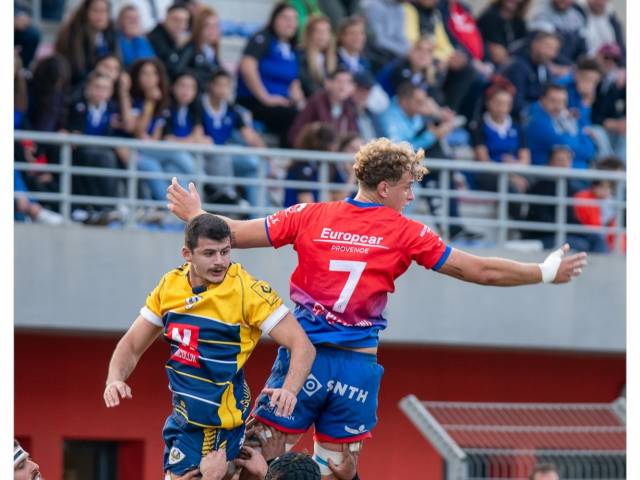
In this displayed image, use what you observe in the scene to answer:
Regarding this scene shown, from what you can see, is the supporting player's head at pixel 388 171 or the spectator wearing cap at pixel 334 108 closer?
the supporting player's head at pixel 388 171

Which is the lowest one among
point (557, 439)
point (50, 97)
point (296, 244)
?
point (557, 439)

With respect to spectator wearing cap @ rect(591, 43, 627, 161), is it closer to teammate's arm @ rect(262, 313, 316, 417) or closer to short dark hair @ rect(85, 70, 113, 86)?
short dark hair @ rect(85, 70, 113, 86)

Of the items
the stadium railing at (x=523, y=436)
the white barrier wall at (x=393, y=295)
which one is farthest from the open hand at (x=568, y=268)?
the white barrier wall at (x=393, y=295)

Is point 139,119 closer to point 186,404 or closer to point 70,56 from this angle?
point 70,56

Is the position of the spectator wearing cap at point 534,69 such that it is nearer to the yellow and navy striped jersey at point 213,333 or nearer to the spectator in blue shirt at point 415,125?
the spectator in blue shirt at point 415,125

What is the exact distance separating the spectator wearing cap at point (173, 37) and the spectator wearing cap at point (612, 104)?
4642 mm

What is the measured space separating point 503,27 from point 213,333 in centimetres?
992

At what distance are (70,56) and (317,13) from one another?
3051mm

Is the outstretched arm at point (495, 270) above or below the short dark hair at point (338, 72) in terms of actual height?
below

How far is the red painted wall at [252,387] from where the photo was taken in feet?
45.2

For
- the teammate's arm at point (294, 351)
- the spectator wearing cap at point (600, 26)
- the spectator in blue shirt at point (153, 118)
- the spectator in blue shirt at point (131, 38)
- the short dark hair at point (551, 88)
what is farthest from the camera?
the spectator wearing cap at point (600, 26)

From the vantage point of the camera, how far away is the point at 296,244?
726 centimetres
